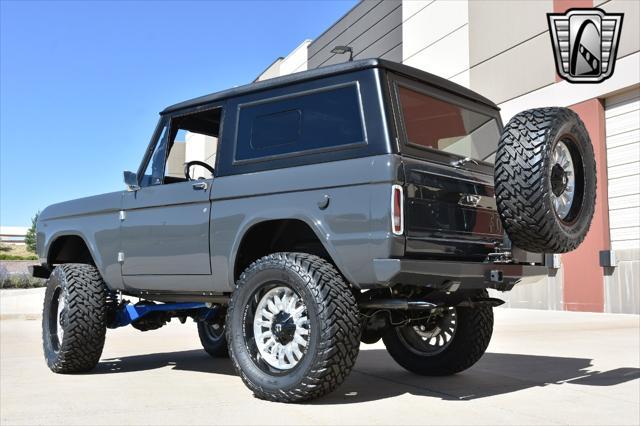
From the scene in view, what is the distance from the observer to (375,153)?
15.0 ft

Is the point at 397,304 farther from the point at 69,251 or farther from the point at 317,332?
the point at 69,251

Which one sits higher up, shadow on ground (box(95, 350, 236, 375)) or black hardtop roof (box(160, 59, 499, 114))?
black hardtop roof (box(160, 59, 499, 114))

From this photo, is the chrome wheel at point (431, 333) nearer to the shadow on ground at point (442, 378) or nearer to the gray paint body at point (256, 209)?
the shadow on ground at point (442, 378)

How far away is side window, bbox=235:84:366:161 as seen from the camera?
4.79m

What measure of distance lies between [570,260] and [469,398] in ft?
41.3

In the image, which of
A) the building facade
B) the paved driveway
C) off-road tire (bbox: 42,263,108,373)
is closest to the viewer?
the paved driveway

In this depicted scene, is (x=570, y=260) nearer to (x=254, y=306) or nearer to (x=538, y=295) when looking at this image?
(x=538, y=295)

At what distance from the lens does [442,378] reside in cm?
582

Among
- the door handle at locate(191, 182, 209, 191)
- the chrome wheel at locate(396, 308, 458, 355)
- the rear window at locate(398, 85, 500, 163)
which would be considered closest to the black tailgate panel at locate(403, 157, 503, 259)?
the rear window at locate(398, 85, 500, 163)

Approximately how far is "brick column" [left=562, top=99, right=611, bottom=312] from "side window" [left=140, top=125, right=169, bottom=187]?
38.7ft

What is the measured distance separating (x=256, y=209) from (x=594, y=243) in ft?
41.6

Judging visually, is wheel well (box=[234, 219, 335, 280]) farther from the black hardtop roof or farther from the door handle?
the black hardtop roof

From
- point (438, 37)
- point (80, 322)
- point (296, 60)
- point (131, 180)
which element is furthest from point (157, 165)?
point (296, 60)

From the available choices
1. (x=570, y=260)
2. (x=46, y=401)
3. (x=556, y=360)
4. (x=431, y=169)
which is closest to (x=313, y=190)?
(x=431, y=169)
